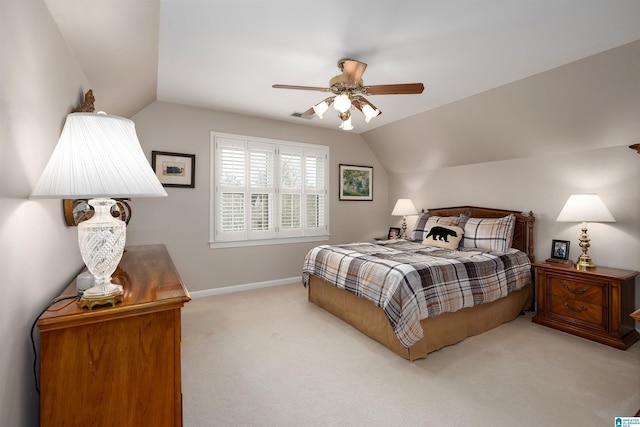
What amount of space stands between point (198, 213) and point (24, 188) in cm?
294

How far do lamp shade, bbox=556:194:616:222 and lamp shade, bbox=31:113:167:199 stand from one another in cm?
367

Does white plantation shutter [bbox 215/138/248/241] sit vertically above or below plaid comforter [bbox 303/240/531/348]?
above

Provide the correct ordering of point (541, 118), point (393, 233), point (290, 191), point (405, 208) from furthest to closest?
point (393, 233)
point (405, 208)
point (290, 191)
point (541, 118)

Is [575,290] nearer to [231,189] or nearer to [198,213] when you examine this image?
[231,189]

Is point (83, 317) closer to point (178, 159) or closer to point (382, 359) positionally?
point (382, 359)

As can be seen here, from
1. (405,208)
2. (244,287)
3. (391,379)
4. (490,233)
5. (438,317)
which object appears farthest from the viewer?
(405,208)

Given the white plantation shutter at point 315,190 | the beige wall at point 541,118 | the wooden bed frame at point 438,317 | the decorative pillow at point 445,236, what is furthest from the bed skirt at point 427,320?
the beige wall at point 541,118

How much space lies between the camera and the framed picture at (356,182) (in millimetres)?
5270

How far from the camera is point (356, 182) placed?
5.43 metres

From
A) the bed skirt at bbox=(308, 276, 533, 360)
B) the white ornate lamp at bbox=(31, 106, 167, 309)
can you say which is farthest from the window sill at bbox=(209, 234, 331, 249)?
the white ornate lamp at bbox=(31, 106, 167, 309)

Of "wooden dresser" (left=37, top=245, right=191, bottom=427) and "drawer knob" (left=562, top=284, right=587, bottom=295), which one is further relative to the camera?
"drawer knob" (left=562, top=284, right=587, bottom=295)

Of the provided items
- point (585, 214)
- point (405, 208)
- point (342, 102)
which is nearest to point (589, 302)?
point (585, 214)

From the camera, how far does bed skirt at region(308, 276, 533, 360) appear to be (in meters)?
2.54

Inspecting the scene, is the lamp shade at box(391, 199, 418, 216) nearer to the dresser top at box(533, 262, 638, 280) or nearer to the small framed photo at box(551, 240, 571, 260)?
the small framed photo at box(551, 240, 571, 260)
